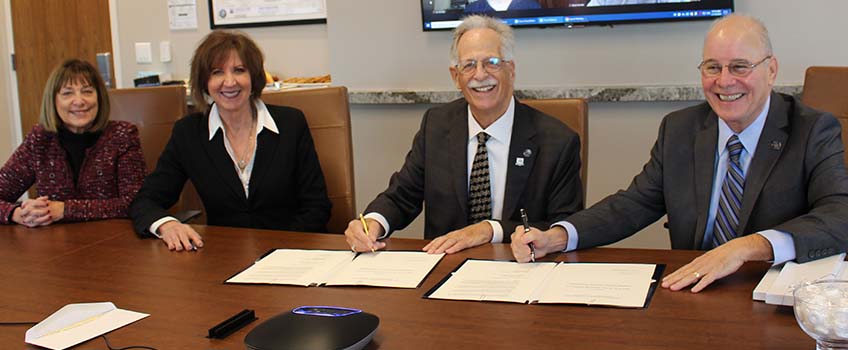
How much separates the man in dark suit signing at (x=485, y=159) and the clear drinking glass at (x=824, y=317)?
1006 mm

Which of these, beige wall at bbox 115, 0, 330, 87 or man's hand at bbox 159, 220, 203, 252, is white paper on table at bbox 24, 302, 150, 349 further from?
beige wall at bbox 115, 0, 330, 87

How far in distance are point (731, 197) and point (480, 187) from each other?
696 mm

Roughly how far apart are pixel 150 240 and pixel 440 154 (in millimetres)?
820

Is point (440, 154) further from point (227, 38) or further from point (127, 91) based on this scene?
point (127, 91)

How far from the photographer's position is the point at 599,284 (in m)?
1.55

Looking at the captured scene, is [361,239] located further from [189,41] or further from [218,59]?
[189,41]

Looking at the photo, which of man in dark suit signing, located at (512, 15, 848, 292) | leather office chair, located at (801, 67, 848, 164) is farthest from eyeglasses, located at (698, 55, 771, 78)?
leather office chair, located at (801, 67, 848, 164)

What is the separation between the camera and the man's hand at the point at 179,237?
2.00 m

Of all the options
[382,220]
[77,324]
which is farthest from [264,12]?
[77,324]

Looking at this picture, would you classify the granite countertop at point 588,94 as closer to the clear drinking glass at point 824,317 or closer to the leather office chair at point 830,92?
the leather office chair at point 830,92

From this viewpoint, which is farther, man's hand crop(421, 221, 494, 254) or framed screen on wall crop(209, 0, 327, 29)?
framed screen on wall crop(209, 0, 327, 29)

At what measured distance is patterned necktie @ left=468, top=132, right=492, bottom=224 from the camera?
2.31 metres

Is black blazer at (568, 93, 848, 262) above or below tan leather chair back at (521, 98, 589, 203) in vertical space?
below

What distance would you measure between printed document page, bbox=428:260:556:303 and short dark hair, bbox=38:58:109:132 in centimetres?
146
